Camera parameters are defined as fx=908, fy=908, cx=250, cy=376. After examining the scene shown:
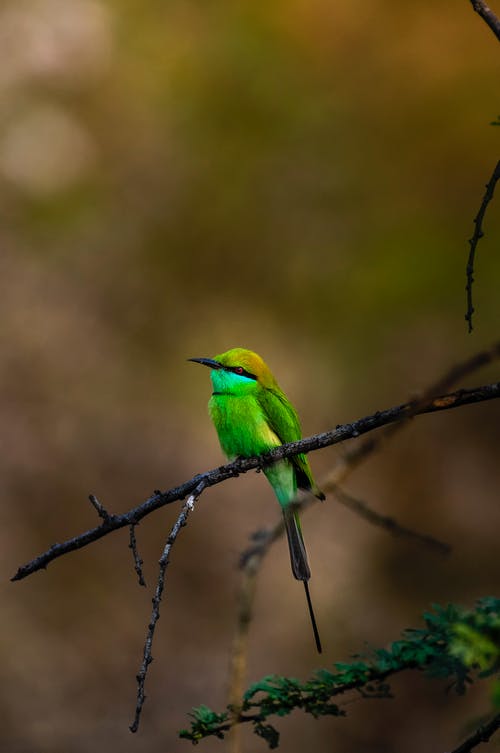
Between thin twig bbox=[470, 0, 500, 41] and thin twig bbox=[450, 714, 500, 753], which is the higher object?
thin twig bbox=[470, 0, 500, 41]

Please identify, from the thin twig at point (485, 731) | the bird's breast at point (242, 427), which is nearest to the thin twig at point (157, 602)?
the thin twig at point (485, 731)

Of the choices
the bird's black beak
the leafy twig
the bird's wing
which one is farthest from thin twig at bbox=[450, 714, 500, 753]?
the bird's black beak

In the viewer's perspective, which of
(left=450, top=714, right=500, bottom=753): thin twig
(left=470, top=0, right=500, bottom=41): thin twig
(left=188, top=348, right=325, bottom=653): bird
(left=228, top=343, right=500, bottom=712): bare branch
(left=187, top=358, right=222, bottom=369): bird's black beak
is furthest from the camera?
(left=187, top=358, right=222, bottom=369): bird's black beak

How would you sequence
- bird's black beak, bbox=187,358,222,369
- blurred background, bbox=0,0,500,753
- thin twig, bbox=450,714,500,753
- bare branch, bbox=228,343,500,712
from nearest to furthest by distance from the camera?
1. bare branch, bbox=228,343,500,712
2. thin twig, bbox=450,714,500,753
3. bird's black beak, bbox=187,358,222,369
4. blurred background, bbox=0,0,500,753

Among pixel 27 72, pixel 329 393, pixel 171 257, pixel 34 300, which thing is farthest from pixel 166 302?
pixel 27 72

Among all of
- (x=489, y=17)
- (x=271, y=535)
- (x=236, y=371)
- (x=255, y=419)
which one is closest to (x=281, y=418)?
(x=255, y=419)

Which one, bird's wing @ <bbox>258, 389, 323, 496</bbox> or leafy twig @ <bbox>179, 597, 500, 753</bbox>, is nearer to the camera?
leafy twig @ <bbox>179, 597, 500, 753</bbox>

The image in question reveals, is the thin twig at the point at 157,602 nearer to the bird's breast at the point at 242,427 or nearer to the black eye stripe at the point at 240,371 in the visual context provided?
the bird's breast at the point at 242,427

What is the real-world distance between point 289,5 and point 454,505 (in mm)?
4069

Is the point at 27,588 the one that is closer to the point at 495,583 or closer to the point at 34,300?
the point at 34,300

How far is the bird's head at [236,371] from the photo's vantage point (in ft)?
11.7

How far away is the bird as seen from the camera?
11.1 feet

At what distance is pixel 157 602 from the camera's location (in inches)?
67.3

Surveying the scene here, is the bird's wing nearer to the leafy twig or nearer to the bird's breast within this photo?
the bird's breast
